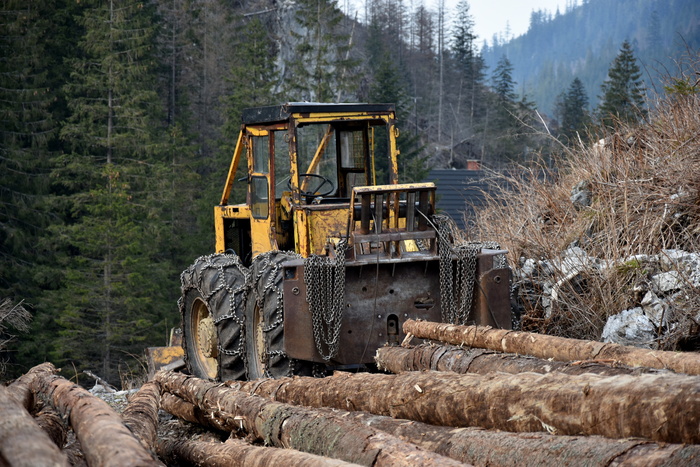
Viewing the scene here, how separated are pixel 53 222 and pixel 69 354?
5643mm

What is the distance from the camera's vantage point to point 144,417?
548 centimetres

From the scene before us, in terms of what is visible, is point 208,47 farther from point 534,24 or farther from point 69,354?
point 534,24

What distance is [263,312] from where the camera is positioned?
7.16m

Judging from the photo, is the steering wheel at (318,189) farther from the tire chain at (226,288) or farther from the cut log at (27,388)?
the cut log at (27,388)

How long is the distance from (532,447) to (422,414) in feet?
3.30

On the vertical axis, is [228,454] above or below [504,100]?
below

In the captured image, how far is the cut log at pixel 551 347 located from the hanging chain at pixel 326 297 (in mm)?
585

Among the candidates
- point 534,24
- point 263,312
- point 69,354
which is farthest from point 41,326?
point 534,24

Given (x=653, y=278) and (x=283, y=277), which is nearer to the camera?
(x=283, y=277)

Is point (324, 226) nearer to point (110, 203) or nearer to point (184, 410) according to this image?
point (184, 410)

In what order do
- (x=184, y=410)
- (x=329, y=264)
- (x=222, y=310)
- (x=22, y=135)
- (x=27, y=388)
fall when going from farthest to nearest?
(x=22, y=135), (x=222, y=310), (x=329, y=264), (x=184, y=410), (x=27, y=388)

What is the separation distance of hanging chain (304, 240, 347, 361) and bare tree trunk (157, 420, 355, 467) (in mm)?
1318

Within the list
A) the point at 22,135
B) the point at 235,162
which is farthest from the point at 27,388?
the point at 22,135

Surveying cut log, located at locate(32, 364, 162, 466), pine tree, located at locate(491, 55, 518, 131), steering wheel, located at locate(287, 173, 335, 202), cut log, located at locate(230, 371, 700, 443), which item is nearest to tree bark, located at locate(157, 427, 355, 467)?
cut log, located at locate(32, 364, 162, 466)
